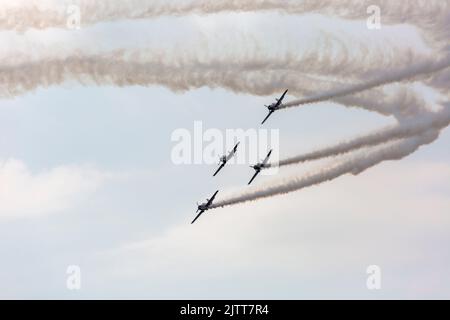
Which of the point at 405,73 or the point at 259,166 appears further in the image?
the point at 259,166

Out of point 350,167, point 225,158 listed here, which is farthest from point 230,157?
point 350,167

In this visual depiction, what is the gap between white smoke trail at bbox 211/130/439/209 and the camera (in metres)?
38.9

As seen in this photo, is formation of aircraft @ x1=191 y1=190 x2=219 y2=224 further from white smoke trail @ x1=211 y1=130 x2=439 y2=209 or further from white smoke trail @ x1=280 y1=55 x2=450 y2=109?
white smoke trail @ x1=280 y1=55 x2=450 y2=109

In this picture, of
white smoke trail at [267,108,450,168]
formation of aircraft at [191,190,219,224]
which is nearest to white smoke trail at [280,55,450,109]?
white smoke trail at [267,108,450,168]

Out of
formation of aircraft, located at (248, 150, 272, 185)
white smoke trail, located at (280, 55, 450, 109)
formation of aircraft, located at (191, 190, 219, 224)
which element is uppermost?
white smoke trail, located at (280, 55, 450, 109)

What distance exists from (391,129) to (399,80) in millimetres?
3900

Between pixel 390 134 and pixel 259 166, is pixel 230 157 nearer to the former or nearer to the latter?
pixel 259 166

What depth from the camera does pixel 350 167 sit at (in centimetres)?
3994

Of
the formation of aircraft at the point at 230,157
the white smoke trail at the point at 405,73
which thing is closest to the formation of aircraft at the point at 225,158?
the formation of aircraft at the point at 230,157

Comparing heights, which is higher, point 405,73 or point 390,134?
point 405,73

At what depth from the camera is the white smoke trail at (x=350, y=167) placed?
3891 cm

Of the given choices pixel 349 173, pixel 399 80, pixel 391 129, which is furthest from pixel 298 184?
pixel 399 80

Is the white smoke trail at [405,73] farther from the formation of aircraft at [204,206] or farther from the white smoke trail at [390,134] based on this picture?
the formation of aircraft at [204,206]
